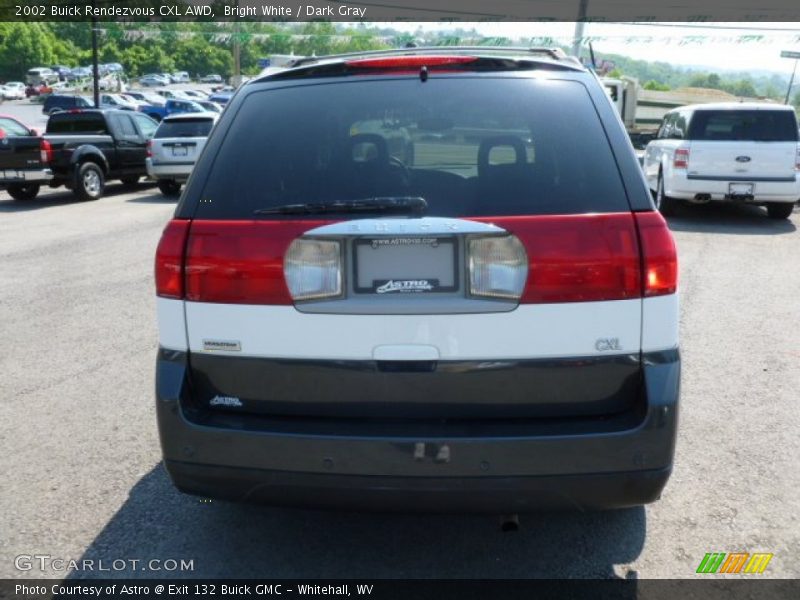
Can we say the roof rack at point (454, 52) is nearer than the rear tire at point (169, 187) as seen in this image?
Yes

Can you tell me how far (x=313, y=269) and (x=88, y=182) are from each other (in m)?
15.5

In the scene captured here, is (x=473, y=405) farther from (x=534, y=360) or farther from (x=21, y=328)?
(x=21, y=328)

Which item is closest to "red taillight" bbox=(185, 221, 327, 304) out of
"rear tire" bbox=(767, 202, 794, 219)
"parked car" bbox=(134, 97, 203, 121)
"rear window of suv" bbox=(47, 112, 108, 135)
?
"rear tire" bbox=(767, 202, 794, 219)

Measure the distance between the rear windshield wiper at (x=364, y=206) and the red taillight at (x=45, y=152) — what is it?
14673mm

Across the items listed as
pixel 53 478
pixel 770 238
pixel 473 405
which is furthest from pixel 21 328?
pixel 770 238

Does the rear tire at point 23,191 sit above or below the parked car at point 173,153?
below

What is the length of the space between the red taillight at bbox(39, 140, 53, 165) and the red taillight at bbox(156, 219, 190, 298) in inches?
568

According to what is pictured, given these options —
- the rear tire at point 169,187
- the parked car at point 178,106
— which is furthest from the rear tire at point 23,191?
the parked car at point 178,106

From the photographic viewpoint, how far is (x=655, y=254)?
2.69 metres

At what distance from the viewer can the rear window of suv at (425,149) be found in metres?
2.72

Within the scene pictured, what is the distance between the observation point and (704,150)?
12.7m

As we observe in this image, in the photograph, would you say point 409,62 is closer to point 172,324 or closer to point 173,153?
point 172,324

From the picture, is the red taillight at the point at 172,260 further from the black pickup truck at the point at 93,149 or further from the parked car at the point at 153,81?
the parked car at the point at 153,81

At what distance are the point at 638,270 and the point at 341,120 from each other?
1173mm
